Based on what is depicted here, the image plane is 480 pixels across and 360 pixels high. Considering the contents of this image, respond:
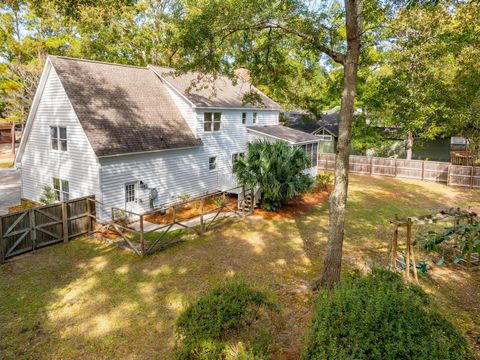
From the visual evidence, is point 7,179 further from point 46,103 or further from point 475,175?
point 475,175

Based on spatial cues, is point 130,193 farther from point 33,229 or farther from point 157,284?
point 157,284

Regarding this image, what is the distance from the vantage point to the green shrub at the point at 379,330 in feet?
13.6

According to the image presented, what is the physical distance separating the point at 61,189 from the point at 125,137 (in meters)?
4.59

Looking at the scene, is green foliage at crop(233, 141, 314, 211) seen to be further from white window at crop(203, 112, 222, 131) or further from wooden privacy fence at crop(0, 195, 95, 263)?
wooden privacy fence at crop(0, 195, 95, 263)

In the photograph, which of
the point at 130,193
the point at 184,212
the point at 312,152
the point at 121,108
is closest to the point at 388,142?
the point at 312,152

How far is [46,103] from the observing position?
1733 centimetres

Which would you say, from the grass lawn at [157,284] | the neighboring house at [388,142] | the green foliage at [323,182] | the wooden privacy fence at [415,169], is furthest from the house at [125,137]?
the neighboring house at [388,142]

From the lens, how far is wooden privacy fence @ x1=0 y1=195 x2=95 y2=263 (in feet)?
40.1

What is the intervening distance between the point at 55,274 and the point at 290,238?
8.98 metres

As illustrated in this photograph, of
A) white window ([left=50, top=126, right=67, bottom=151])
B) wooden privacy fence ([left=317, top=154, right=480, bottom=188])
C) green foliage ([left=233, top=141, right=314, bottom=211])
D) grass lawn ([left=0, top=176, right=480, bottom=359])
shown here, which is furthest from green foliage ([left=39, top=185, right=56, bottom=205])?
wooden privacy fence ([left=317, top=154, right=480, bottom=188])

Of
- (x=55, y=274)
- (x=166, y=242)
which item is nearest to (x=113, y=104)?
(x=166, y=242)

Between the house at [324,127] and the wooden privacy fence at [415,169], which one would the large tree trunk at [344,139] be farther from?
the house at [324,127]

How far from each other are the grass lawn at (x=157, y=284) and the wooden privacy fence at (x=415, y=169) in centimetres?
1294

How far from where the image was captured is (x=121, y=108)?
1764 cm
